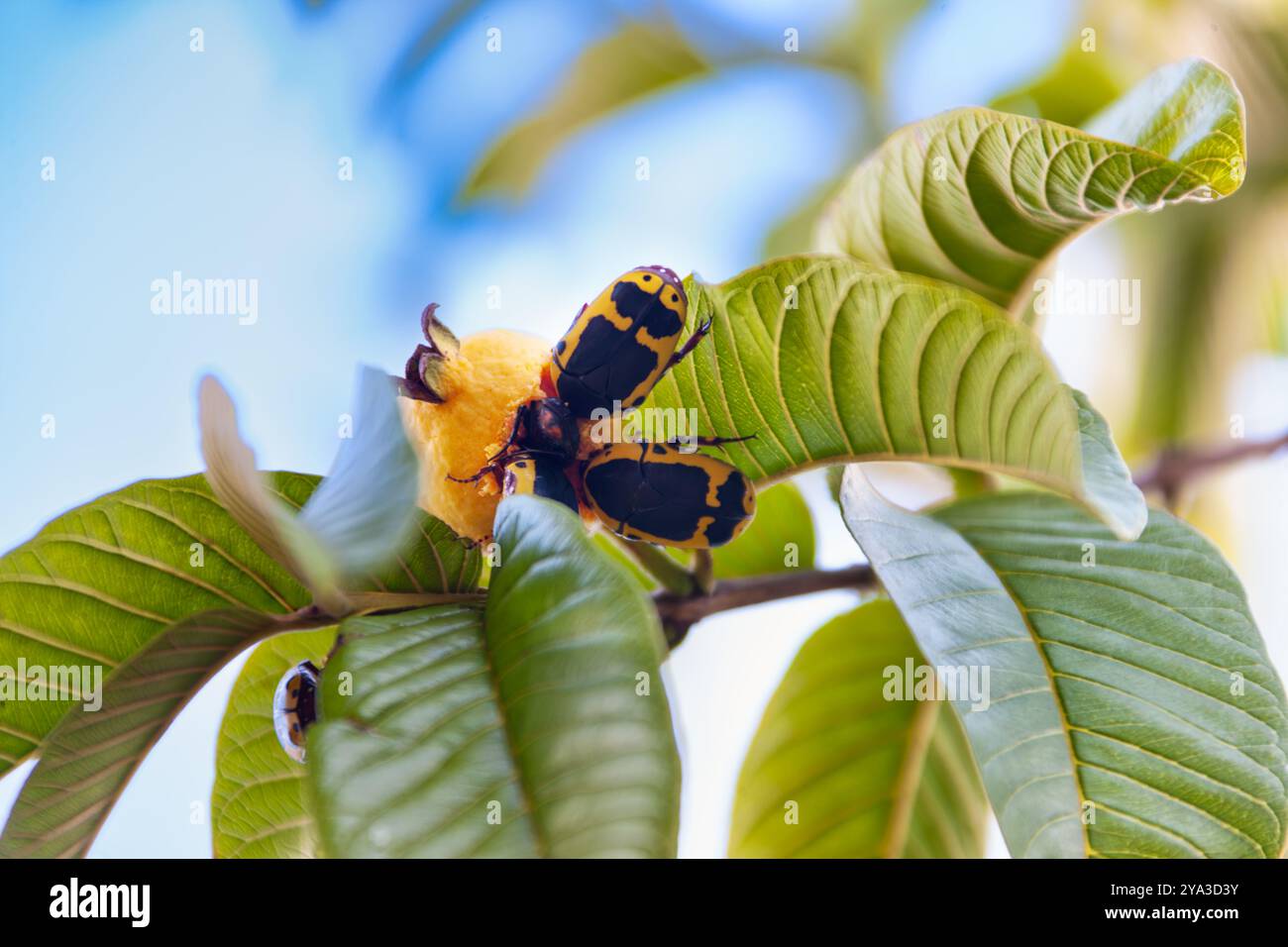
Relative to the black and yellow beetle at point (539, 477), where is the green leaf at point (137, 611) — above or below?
below

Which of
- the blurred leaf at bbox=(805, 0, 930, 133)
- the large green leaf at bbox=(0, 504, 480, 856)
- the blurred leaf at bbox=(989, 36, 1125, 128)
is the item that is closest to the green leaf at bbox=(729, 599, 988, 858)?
the large green leaf at bbox=(0, 504, 480, 856)

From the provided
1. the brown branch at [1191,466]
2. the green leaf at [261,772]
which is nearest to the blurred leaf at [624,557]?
the green leaf at [261,772]

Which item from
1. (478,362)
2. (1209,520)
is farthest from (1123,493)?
(1209,520)

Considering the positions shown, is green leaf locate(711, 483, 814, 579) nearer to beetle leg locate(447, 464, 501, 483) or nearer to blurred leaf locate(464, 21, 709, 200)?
beetle leg locate(447, 464, 501, 483)

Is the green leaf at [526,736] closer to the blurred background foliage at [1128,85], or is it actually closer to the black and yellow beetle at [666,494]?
the black and yellow beetle at [666,494]

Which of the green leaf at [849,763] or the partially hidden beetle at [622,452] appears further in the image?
the green leaf at [849,763]
